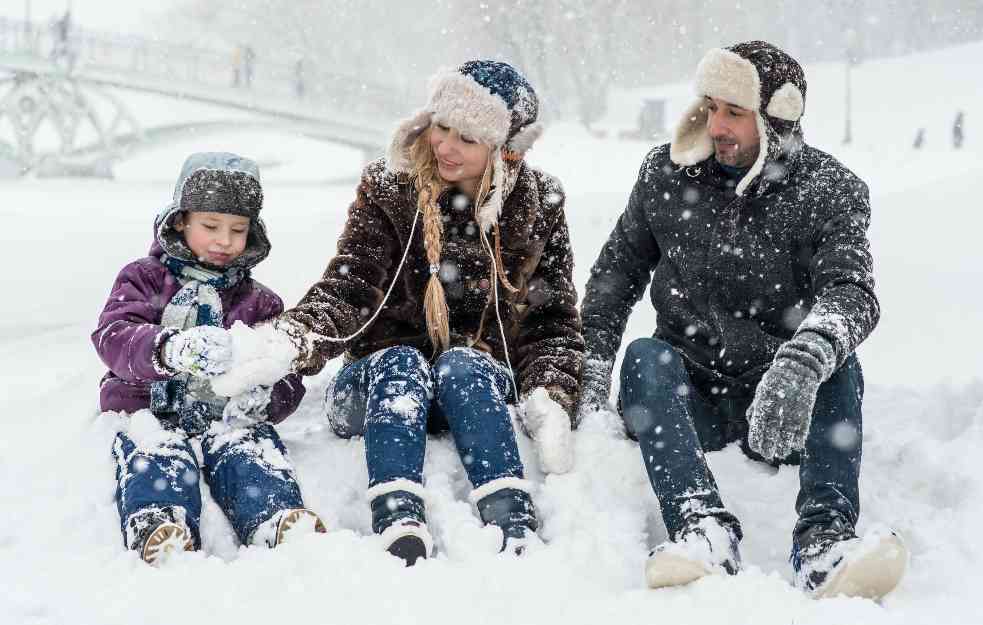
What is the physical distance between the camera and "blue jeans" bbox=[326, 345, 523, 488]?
2.60 meters

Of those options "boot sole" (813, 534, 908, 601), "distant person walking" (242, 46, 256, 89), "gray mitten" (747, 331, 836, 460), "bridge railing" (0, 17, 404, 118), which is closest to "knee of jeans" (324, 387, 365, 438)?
"gray mitten" (747, 331, 836, 460)

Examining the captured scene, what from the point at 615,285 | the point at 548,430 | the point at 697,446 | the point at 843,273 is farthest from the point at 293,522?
the point at 843,273

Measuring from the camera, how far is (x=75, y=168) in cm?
2227

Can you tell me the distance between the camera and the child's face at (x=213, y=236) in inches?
118

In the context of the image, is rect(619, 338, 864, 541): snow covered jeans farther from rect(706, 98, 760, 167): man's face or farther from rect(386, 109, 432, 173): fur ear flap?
rect(386, 109, 432, 173): fur ear flap

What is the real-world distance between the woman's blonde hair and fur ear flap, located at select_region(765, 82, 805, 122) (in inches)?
36.4

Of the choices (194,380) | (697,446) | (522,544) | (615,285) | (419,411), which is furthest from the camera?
(615,285)

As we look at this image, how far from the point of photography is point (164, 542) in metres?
2.37

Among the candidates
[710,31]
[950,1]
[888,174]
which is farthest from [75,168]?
[950,1]

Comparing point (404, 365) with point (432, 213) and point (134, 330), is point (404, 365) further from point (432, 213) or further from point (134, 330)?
point (134, 330)

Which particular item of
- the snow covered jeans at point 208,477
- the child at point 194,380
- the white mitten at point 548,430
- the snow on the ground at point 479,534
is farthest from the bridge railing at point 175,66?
the white mitten at point 548,430

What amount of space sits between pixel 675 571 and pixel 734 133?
4.80 ft

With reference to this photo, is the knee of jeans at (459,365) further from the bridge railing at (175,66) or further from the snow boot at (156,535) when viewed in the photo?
the bridge railing at (175,66)

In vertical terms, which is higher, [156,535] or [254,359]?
[254,359]
